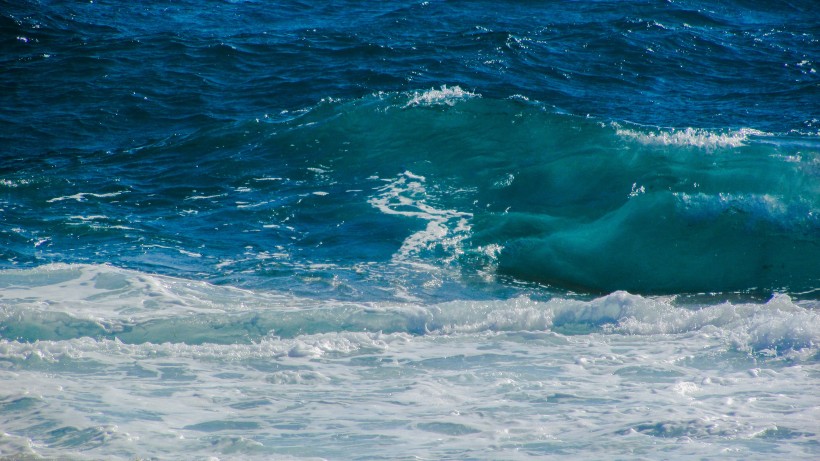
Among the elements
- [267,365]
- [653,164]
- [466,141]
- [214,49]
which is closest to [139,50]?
[214,49]

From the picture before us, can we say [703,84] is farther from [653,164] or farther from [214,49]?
[214,49]

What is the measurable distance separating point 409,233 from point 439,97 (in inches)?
144

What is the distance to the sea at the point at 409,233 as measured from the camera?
441 cm

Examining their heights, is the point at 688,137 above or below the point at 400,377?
above

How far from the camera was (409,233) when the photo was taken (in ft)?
27.0

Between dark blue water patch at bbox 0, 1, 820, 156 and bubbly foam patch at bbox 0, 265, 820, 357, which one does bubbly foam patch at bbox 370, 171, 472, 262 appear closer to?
bubbly foam patch at bbox 0, 265, 820, 357

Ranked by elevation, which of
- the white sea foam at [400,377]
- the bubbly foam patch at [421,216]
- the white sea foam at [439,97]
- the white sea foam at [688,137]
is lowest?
the white sea foam at [400,377]

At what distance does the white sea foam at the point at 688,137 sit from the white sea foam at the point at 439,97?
7.74 ft

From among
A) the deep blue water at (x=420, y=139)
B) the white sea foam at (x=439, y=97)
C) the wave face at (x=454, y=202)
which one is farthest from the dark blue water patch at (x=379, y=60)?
the wave face at (x=454, y=202)

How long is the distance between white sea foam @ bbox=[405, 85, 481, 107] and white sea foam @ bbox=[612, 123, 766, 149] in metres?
2.36

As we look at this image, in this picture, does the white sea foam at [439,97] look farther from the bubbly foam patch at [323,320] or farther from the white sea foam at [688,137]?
the bubbly foam patch at [323,320]

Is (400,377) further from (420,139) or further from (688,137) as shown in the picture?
(420,139)

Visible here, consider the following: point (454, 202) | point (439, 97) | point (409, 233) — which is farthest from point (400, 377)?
point (439, 97)

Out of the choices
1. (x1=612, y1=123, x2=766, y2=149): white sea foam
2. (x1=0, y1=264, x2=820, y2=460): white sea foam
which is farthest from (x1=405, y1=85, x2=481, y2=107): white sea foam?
(x1=0, y1=264, x2=820, y2=460): white sea foam
